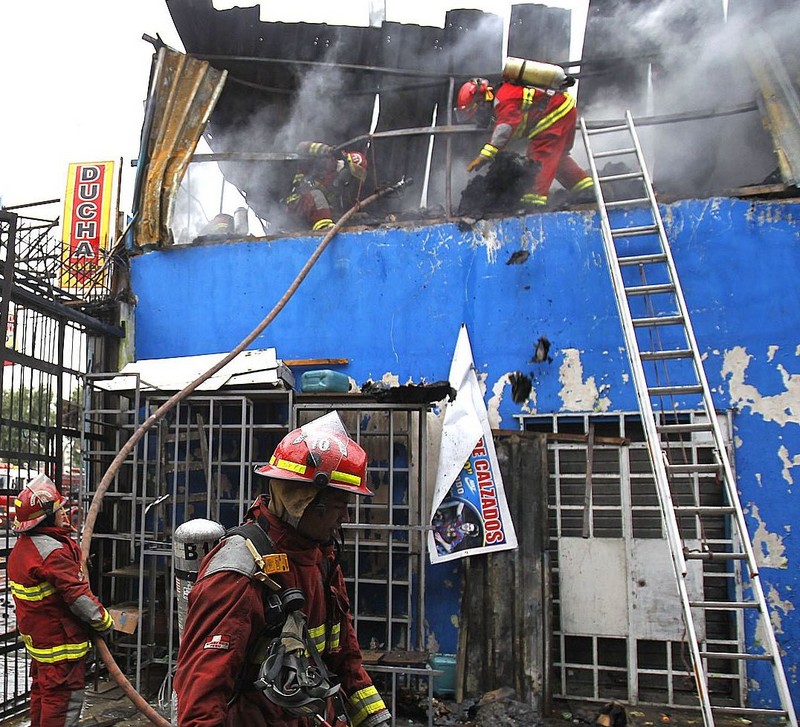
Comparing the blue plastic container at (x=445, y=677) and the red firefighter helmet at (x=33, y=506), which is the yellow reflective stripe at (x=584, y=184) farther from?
the red firefighter helmet at (x=33, y=506)

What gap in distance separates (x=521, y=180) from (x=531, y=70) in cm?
122

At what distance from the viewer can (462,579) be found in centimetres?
652

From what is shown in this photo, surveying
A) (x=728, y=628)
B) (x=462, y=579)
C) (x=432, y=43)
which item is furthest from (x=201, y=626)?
(x=432, y=43)

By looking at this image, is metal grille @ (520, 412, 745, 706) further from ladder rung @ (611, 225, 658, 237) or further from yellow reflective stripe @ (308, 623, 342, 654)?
yellow reflective stripe @ (308, 623, 342, 654)

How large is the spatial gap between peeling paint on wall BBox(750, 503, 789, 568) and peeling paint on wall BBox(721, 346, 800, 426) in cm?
90

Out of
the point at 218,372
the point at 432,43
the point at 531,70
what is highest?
the point at 432,43

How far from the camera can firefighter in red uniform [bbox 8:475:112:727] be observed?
15.8 feet

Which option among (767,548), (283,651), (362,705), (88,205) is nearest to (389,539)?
(767,548)

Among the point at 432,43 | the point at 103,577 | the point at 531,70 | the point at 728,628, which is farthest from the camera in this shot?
the point at 432,43

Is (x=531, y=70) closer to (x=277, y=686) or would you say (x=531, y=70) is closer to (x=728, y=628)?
(x=728, y=628)

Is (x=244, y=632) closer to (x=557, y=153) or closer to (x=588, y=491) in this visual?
(x=588, y=491)

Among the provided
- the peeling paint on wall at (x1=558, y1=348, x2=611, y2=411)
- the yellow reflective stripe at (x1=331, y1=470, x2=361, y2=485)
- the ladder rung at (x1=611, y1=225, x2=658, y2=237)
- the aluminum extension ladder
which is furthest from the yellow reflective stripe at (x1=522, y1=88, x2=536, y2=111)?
the yellow reflective stripe at (x1=331, y1=470, x2=361, y2=485)

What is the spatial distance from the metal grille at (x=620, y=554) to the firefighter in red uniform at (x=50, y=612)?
400 cm

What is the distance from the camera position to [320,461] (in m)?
2.60
